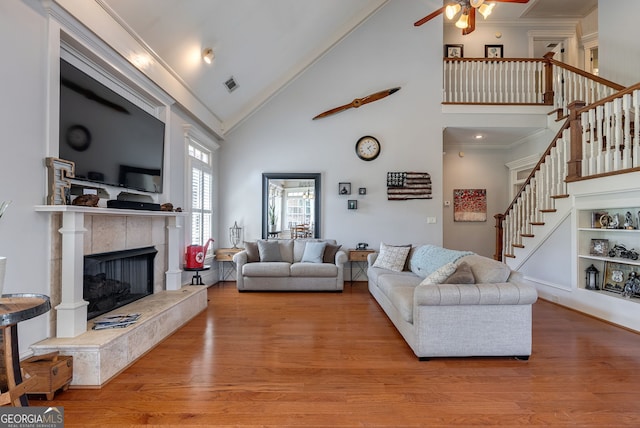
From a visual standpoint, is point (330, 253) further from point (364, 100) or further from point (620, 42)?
point (620, 42)

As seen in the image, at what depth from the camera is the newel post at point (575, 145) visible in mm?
4113

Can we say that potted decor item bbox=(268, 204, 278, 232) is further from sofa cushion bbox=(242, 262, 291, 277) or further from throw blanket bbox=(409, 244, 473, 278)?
throw blanket bbox=(409, 244, 473, 278)

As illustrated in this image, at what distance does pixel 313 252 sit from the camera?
17.4ft

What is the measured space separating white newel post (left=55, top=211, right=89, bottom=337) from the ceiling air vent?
327cm

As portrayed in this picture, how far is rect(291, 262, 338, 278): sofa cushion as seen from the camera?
196 inches

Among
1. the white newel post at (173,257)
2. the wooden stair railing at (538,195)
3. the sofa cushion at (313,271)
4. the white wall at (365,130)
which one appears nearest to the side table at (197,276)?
the white newel post at (173,257)

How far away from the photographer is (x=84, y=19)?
2445mm

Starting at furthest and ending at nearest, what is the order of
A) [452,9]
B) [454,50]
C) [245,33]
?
[454,50]
[245,33]
[452,9]

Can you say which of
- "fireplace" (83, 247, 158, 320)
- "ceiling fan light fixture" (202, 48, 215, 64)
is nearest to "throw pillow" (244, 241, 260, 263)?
"fireplace" (83, 247, 158, 320)

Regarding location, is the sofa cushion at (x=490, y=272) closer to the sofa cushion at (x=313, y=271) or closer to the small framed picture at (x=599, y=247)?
the small framed picture at (x=599, y=247)

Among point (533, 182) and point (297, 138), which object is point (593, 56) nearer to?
point (533, 182)

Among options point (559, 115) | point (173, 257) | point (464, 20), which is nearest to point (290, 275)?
point (173, 257)

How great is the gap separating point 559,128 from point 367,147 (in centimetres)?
341

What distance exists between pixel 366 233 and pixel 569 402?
13.0 feet
